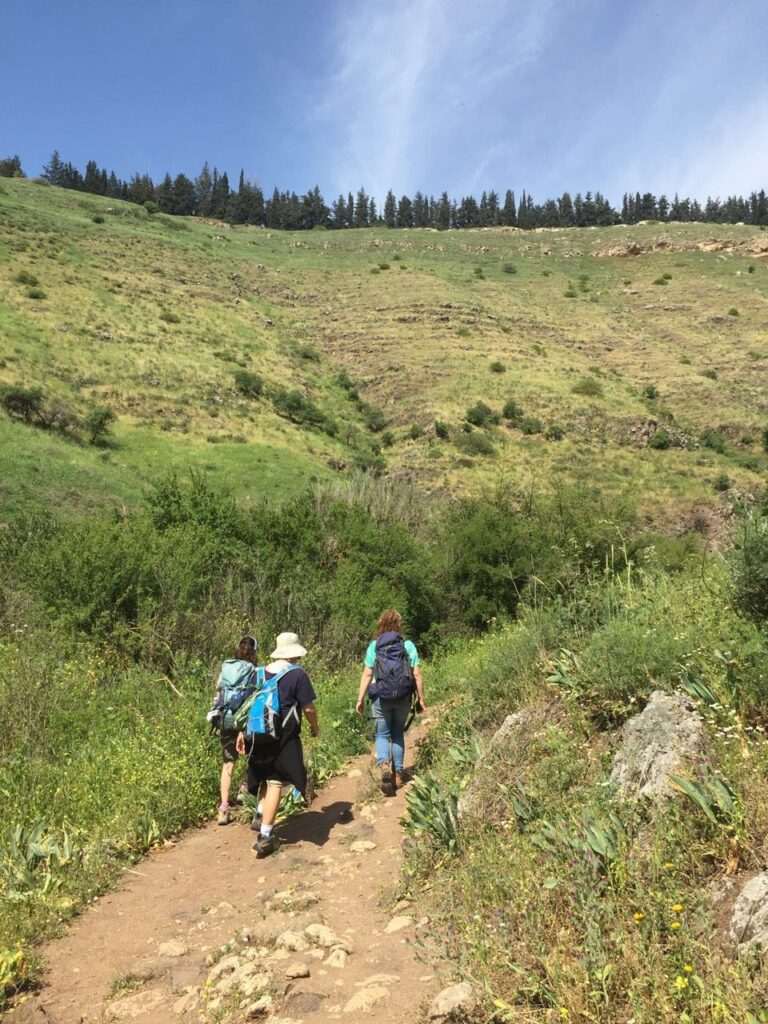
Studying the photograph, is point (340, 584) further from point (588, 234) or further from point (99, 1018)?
point (588, 234)

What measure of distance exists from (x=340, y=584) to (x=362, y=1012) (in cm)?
1015

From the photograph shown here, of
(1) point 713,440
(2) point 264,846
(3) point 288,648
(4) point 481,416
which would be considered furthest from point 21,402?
(1) point 713,440

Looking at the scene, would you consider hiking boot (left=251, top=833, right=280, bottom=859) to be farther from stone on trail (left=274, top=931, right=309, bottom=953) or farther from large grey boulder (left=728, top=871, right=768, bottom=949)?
large grey boulder (left=728, top=871, right=768, bottom=949)

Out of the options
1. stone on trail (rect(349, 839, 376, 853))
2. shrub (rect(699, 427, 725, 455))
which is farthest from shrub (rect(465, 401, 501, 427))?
stone on trail (rect(349, 839, 376, 853))

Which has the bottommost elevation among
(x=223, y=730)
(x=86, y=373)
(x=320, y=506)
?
(x=223, y=730)

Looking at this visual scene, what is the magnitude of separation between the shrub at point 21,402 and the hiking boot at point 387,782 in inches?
963

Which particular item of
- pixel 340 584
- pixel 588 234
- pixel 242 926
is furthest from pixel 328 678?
pixel 588 234

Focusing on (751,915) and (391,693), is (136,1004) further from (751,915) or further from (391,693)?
(391,693)

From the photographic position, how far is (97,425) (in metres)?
26.6

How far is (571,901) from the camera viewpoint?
269cm

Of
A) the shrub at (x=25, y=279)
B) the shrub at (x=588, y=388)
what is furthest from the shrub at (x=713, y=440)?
the shrub at (x=25, y=279)

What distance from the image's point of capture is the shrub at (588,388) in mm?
44000

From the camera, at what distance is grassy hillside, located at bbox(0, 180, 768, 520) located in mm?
30250

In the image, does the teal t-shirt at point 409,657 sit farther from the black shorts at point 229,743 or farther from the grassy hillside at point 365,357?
the grassy hillside at point 365,357
